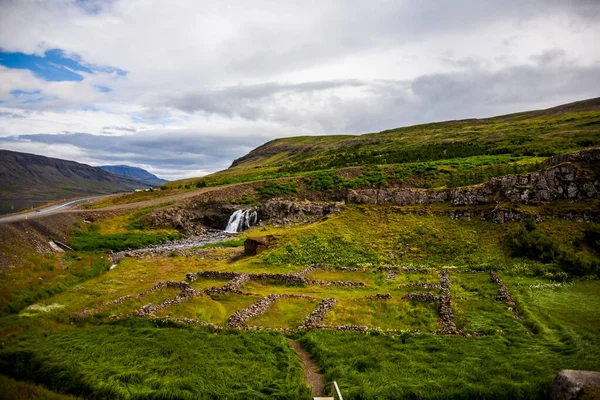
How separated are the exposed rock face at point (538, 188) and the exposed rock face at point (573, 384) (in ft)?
108

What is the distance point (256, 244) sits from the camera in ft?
143

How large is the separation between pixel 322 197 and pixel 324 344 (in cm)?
5544

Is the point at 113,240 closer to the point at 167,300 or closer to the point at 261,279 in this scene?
the point at 261,279

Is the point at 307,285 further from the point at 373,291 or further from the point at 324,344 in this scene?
the point at 324,344

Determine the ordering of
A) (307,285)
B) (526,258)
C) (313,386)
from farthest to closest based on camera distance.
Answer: (526,258) < (307,285) < (313,386)

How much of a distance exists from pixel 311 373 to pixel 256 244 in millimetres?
27562

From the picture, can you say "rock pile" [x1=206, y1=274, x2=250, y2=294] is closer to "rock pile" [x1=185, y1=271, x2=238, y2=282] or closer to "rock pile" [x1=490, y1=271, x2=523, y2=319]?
"rock pile" [x1=185, y1=271, x2=238, y2=282]

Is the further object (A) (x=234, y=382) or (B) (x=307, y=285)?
(B) (x=307, y=285)

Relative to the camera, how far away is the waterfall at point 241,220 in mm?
67062

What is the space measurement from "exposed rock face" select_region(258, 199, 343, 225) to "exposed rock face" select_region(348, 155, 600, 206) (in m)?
15.9

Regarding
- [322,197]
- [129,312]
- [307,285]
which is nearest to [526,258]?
[307,285]

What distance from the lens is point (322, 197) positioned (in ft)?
243

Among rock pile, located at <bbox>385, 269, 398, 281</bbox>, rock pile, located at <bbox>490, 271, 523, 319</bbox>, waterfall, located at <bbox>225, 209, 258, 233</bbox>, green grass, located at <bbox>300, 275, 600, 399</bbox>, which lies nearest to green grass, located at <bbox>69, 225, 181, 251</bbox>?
waterfall, located at <bbox>225, 209, 258, 233</bbox>

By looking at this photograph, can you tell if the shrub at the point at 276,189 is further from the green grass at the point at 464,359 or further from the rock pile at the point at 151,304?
the green grass at the point at 464,359
